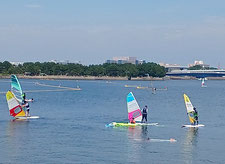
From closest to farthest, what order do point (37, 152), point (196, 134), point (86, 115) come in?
1. point (37, 152)
2. point (196, 134)
3. point (86, 115)

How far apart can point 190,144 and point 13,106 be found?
833 inches

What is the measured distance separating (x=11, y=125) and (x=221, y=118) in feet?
89.8

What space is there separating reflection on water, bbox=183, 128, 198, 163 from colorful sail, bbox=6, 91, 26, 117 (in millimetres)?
18095

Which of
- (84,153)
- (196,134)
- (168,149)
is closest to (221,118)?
(196,134)

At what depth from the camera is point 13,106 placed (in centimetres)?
5269

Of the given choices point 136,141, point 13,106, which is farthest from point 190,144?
point 13,106

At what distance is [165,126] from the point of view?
50906mm

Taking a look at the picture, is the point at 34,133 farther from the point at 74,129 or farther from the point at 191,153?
the point at 191,153

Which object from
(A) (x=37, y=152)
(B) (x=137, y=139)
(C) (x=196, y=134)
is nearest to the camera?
(A) (x=37, y=152)

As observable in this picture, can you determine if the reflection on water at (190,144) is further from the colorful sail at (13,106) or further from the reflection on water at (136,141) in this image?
the colorful sail at (13,106)

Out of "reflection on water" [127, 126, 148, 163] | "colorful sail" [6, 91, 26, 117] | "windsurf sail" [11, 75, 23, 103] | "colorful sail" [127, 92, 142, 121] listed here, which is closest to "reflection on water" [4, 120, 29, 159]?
"colorful sail" [6, 91, 26, 117]

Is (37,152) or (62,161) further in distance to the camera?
(37,152)

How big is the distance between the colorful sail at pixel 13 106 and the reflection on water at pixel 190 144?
18.1m

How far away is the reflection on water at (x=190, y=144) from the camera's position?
34656mm
